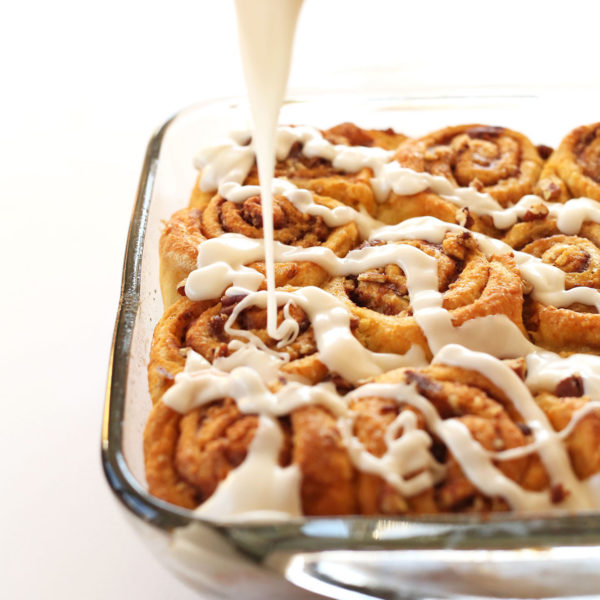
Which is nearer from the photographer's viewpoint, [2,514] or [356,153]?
[2,514]

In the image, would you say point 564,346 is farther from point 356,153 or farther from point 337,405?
point 356,153

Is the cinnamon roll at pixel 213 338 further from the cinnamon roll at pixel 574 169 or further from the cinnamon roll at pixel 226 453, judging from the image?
the cinnamon roll at pixel 574 169

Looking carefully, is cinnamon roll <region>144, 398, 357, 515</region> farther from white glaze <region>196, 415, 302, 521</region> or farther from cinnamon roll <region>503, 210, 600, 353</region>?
cinnamon roll <region>503, 210, 600, 353</region>

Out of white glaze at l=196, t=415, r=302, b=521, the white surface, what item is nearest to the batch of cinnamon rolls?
white glaze at l=196, t=415, r=302, b=521

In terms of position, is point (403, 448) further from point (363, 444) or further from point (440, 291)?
point (440, 291)

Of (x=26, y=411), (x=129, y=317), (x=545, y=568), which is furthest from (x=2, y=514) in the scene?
(x=545, y=568)

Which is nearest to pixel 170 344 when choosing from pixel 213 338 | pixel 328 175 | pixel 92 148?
pixel 213 338
